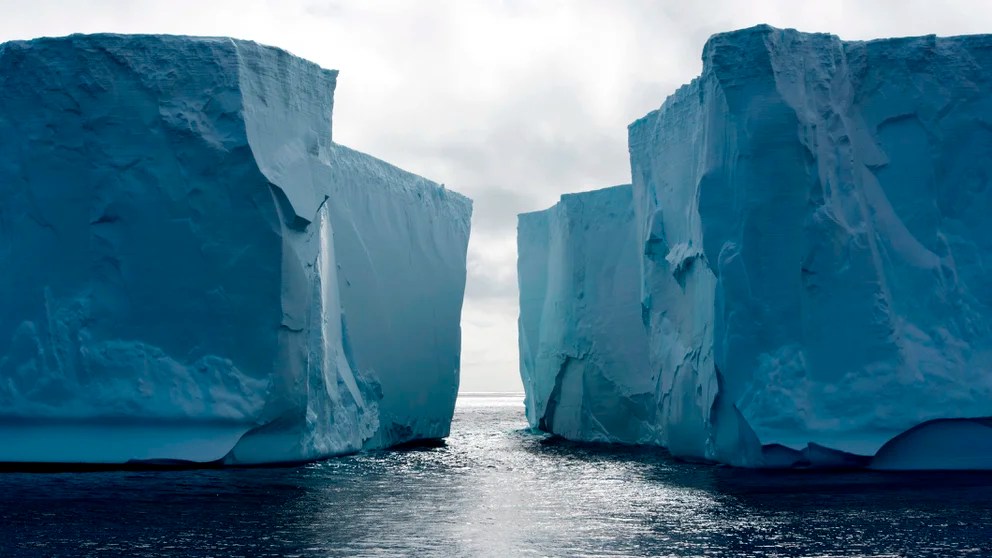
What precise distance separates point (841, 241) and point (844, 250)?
0.35ft

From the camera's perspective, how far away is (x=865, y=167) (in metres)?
12.5

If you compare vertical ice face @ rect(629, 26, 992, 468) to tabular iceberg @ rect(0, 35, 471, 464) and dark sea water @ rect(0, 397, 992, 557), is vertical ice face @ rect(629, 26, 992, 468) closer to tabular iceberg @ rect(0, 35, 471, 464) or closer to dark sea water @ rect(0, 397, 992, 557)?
dark sea water @ rect(0, 397, 992, 557)

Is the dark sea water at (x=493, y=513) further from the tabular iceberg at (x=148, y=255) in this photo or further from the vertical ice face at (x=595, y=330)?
the vertical ice face at (x=595, y=330)

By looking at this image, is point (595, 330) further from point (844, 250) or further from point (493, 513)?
point (493, 513)

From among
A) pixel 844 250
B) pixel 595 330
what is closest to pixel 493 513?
pixel 844 250

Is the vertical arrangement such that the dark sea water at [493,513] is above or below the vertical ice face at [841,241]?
below

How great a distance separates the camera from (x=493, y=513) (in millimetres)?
8672

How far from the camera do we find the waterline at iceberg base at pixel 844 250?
38.3 ft

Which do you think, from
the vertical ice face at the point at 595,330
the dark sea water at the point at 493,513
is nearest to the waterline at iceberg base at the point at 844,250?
the dark sea water at the point at 493,513

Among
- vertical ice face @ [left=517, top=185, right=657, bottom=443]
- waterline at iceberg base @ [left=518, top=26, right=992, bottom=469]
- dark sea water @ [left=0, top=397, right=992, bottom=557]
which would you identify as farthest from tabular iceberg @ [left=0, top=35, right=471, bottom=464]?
vertical ice face @ [left=517, top=185, right=657, bottom=443]

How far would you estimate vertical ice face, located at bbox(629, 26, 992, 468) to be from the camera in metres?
11.7

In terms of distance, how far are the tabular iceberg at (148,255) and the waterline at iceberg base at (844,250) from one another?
4.93m

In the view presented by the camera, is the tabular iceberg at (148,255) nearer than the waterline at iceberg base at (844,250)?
No

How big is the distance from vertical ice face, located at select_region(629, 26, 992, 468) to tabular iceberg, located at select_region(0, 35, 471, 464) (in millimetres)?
4963
